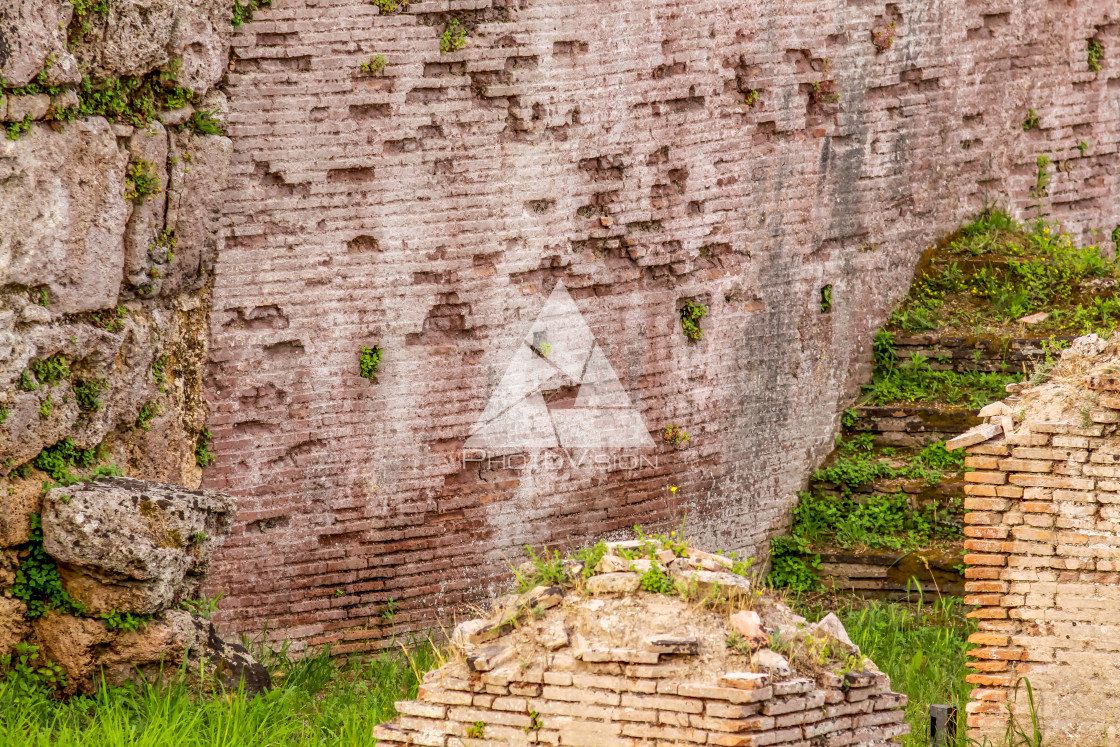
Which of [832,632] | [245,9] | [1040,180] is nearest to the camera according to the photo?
[832,632]

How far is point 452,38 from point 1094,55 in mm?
5313

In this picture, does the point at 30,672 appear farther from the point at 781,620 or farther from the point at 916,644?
the point at 916,644

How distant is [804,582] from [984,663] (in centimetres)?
242

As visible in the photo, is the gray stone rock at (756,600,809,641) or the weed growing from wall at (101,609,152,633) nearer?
the gray stone rock at (756,600,809,641)

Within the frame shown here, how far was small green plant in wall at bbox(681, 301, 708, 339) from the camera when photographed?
7.91 m

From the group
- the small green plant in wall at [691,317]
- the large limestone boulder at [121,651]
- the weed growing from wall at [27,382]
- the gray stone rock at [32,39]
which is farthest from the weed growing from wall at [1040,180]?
the weed growing from wall at [27,382]

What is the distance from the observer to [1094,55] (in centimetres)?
977

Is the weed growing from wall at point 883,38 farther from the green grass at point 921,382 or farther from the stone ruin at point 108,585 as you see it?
the stone ruin at point 108,585

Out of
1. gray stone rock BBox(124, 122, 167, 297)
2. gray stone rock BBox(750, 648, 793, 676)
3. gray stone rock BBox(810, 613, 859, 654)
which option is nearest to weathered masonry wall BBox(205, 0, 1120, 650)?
gray stone rock BBox(124, 122, 167, 297)

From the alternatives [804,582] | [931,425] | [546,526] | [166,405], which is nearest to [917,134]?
[931,425]

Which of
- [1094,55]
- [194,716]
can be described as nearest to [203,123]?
[194,716]

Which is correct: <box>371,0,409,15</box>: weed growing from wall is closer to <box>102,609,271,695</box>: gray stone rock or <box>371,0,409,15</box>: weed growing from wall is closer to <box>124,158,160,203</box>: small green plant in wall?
<box>124,158,160,203</box>: small green plant in wall

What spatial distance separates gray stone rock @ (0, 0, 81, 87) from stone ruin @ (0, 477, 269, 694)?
1.74 meters

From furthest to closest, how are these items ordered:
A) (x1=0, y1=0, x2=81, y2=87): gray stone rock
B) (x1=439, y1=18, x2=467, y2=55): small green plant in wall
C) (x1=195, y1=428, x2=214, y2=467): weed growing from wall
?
(x1=439, y1=18, x2=467, y2=55): small green plant in wall, (x1=195, y1=428, x2=214, y2=467): weed growing from wall, (x1=0, y1=0, x2=81, y2=87): gray stone rock
